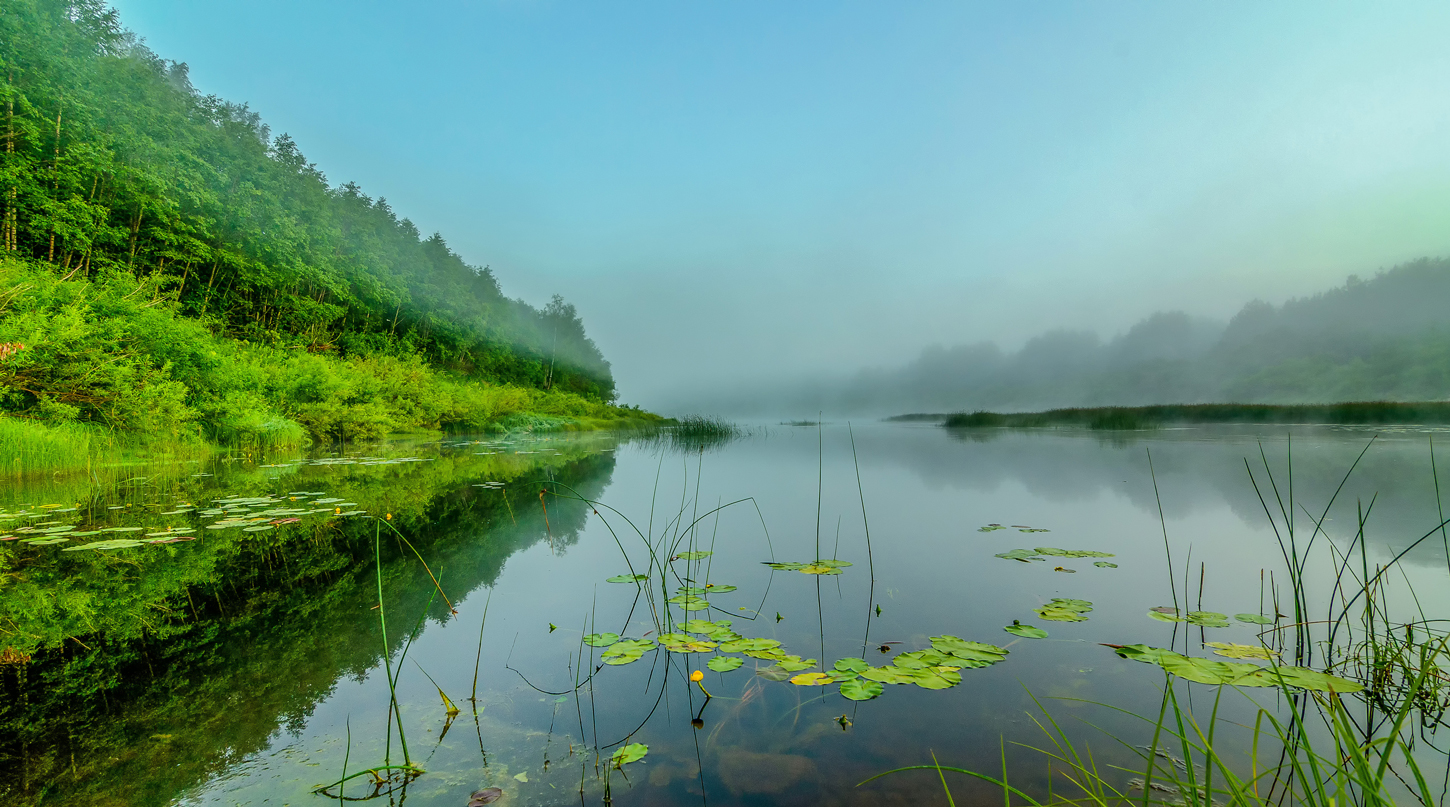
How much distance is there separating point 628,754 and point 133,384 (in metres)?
10.9

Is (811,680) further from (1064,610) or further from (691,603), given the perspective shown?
(1064,610)

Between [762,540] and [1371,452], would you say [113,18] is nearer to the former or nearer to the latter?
[762,540]

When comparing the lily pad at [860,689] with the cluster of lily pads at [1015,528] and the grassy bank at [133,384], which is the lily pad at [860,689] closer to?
the cluster of lily pads at [1015,528]

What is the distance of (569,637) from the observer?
7.74ft

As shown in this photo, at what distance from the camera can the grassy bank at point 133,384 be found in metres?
7.03

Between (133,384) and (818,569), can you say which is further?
(133,384)

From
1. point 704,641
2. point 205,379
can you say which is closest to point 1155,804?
point 704,641

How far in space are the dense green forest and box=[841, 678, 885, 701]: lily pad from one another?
382 inches

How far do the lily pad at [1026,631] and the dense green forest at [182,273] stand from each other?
10.2 m

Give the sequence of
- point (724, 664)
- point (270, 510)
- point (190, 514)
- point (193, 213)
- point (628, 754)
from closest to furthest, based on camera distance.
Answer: point (628, 754) → point (724, 664) → point (190, 514) → point (270, 510) → point (193, 213)

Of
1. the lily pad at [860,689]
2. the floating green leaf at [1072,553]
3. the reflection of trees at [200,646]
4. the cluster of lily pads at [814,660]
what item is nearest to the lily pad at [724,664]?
the cluster of lily pads at [814,660]

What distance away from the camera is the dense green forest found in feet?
26.9

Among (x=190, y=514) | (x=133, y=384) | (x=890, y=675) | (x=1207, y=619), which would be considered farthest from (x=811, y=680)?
(x=133, y=384)

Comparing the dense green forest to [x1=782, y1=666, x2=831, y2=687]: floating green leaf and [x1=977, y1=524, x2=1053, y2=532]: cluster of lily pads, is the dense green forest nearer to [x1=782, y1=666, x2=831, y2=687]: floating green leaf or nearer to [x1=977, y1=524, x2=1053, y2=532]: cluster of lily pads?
[x1=782, y1=666, x2=831, y2=687]: floating green leaf
